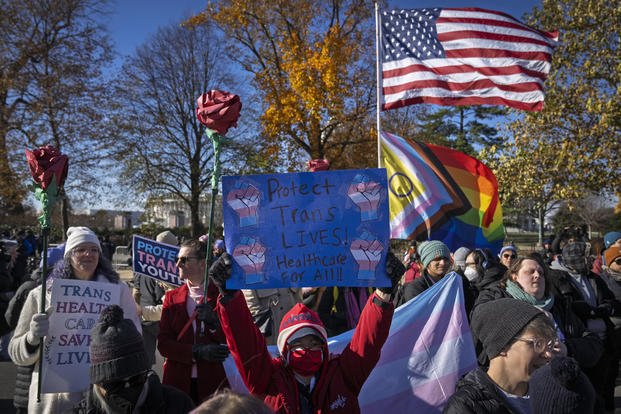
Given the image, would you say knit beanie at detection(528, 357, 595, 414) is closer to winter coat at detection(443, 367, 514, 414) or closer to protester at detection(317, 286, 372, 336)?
winter coat at detection(443, 367, 514, 414)

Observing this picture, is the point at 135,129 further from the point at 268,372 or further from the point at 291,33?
the point at 268,372

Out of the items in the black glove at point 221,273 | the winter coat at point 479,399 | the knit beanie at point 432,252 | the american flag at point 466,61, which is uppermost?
the american flag at point 466,61

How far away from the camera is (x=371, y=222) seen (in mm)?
3053

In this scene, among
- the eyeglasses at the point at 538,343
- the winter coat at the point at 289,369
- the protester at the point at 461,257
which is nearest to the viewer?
the eyeglasses at the point at 538,343

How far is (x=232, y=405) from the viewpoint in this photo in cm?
141

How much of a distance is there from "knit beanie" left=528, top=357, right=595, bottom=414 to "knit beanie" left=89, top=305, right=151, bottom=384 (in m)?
1.72

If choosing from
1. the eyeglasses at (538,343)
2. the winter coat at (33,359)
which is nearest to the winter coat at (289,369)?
the eyeglasses at (538,343)

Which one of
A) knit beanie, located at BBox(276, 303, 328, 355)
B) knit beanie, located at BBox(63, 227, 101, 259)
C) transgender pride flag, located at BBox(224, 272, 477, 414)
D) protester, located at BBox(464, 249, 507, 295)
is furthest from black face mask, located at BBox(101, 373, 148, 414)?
protester, located at BBox(464, 249, 507, 295)

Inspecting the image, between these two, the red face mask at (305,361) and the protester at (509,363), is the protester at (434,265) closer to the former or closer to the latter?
the red face mask at (305,361)

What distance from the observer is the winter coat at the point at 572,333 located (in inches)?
157

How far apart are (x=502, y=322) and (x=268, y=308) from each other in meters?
2.76

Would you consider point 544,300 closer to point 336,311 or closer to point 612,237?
point 336,311

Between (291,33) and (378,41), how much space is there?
1625 cm

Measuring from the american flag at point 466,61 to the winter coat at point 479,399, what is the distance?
19.4ft
